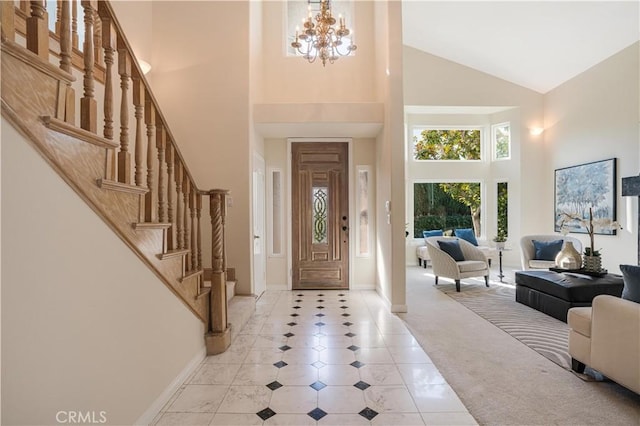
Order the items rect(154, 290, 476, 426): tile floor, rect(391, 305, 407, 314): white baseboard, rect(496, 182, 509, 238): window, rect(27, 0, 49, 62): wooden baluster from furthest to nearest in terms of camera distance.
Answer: rect(496, 182, 509, 238): window → rect(391, 305, 407, 314): white baseboard → rect(154, 290, 476, 426): tile floor → rect(27, 0, 49, 62): wooden baluster

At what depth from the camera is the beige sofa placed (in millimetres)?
2104

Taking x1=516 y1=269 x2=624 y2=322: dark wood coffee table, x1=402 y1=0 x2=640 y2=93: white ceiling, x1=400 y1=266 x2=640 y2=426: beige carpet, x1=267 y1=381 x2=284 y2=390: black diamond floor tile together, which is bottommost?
x1=400 y1=266 x2=640 y2=426: beige carpet

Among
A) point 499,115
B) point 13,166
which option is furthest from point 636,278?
point 499,115

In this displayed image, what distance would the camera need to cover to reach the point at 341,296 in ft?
17.1

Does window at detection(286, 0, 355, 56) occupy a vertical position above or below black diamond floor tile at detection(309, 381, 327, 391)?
above

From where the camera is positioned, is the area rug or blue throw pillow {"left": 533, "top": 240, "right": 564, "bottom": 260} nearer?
the area rug

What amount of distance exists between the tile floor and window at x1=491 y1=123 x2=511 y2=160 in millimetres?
6419

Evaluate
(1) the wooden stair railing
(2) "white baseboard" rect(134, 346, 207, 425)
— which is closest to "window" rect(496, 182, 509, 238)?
(1) the wooden stair railing

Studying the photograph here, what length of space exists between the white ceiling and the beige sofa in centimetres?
518

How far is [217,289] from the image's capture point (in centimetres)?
302

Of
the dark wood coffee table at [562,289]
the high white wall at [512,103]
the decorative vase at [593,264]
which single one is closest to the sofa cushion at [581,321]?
the dark wood coffee table at [562,289]

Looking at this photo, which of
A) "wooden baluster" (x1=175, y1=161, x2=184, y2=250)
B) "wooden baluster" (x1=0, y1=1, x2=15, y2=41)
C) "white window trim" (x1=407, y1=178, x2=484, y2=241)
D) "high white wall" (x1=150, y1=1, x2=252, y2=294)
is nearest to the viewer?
"wooden baluster" (x1=0, y1=1, x2=15, y2=41)

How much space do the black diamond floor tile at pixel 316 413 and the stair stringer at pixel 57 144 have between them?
58.0 inches

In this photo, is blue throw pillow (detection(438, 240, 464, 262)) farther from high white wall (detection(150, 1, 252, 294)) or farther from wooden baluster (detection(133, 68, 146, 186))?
wooden baluster (detection(133, 68, 146, 186))
